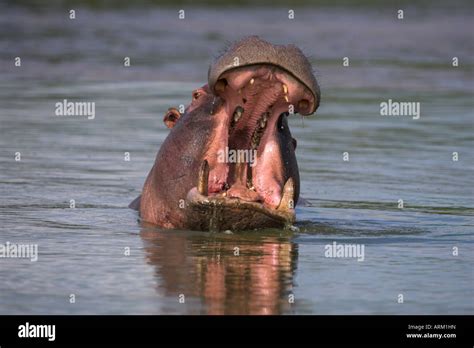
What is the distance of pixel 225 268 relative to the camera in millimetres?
8086

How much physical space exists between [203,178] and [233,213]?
415 millimetres

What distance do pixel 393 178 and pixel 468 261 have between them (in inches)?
143

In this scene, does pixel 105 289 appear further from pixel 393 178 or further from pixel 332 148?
pixel 332 148

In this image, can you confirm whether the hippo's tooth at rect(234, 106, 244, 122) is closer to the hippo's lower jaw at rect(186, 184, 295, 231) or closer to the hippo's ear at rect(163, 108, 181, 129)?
the hippo's lower jaw at rect(186, 184, 295, 231)

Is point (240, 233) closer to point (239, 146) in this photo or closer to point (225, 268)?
point (239, 146)

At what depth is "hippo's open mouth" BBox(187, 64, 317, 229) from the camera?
8.53 metres

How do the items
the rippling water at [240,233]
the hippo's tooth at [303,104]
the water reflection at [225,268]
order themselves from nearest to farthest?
the water reflection at [225,268]
the rippling water at [240,233]
the hippo's tooth at [303,104]

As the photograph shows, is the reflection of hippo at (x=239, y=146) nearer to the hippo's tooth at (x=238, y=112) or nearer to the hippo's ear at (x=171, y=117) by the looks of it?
the hippo's tooth at (x=238, y=112)

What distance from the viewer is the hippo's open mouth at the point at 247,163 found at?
28.0 ft

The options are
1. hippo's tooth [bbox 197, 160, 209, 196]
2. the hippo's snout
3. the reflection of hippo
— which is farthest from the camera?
hippo's tooth [bbox 197, 160, 209, 196]

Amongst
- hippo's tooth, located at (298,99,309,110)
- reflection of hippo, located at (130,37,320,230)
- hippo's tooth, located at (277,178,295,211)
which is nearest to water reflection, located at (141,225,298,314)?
reflection of hippo, located at (130,37,320,230)

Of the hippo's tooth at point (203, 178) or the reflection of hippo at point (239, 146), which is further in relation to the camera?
the hippo's tooth at point (203, 178)

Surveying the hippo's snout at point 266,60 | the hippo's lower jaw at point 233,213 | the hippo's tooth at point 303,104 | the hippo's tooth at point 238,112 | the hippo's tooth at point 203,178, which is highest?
the hippo's snout at point 266,60

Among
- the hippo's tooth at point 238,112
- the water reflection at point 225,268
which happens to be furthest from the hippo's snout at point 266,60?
the water reflection at point 225,268
